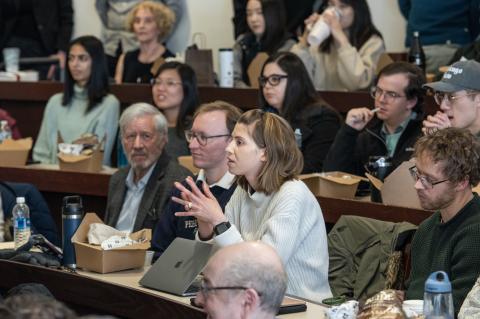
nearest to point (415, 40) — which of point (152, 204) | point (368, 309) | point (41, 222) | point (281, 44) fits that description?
point (281, 44)

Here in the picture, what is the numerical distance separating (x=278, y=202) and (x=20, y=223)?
1.18m

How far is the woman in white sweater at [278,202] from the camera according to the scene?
3.64 meters

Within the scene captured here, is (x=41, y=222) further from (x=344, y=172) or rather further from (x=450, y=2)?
(x=450, y=2)

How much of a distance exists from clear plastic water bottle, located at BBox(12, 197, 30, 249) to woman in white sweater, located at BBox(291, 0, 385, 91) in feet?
6.93

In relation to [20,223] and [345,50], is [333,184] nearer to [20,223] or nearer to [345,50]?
[20,223]

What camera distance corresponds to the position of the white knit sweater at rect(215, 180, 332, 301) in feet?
11.9

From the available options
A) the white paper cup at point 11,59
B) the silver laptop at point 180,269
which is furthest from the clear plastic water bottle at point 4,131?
the silver laptop at point 180,269

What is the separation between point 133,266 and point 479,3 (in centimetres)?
310

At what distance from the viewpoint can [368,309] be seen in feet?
9.46

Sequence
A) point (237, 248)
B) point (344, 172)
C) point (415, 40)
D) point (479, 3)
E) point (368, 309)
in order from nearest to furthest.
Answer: point (237, 248) → point (368, 309) → point (344, 172) → point (415, 40) → point (479, 3)

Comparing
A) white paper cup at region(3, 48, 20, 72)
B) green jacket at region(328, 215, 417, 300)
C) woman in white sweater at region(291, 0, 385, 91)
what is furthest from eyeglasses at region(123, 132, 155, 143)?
white paper cup at region(3, 48, 20, 72)

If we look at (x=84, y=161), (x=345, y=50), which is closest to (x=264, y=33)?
(x=345, y=50)

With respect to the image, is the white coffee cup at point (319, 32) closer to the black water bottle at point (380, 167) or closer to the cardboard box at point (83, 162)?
the cardboard box at point (83, 162)

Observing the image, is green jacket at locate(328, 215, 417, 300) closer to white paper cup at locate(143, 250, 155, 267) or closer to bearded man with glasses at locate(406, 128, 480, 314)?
bearded man with glasses at locate(406, 128, 480, 314)
